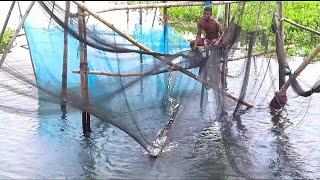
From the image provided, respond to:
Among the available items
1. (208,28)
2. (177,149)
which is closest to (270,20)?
(208,28)

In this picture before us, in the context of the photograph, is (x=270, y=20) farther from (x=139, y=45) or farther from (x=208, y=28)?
(x=139, y=45)

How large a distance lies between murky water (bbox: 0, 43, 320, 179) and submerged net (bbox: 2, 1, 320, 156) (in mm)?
208

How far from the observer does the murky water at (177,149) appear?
5.04m

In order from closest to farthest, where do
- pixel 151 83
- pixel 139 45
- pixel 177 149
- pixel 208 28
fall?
pixel 139 45, pixel 151 83, pixel 177 149, pixel 208 28

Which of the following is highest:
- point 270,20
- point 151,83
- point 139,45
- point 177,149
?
point 270,20

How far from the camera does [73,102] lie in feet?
17.3

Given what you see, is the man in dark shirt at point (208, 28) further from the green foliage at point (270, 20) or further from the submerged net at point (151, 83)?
the submerged net at point (151, 83)

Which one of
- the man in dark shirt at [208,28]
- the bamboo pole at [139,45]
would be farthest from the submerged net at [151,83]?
the man in dark shirt at [208,28]

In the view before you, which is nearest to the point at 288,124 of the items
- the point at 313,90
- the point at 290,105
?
the point at 290,105

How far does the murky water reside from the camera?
504 centimetres

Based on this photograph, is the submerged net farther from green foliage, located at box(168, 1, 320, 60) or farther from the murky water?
the murky water

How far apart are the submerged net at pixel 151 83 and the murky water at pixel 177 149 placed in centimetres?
21

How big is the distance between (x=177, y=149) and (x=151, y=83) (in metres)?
0.96

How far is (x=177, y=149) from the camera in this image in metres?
5.64
